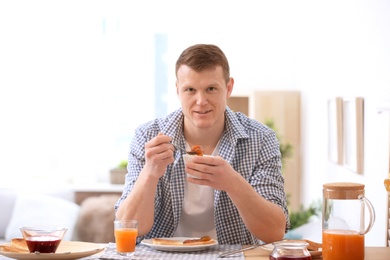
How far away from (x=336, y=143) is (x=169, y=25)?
2.73 m

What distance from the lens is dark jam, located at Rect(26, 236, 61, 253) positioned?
209cm

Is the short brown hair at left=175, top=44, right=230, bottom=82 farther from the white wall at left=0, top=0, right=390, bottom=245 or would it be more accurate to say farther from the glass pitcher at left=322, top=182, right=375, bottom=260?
the white wall at left=0, top=0, right=390, bottom=245

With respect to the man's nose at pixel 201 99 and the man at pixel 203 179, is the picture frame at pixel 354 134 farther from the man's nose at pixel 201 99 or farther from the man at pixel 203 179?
the man's nose at pixel 201 99

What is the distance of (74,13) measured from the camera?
6789 mm

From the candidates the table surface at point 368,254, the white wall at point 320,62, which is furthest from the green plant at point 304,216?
the table surface at point 368,254

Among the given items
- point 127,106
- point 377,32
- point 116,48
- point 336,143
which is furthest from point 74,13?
point 377,32

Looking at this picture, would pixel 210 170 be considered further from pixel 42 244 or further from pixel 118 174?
pixel 118 174

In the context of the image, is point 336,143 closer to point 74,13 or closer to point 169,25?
point 169,25

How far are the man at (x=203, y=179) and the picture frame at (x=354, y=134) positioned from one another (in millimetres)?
1073

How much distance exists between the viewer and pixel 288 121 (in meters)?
6.49

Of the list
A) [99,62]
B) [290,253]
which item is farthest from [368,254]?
[99,62]

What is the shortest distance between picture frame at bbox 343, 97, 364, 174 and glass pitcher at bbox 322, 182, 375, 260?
1.76 meters

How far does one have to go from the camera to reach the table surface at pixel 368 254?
2.23m

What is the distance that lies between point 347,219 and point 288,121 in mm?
4404
